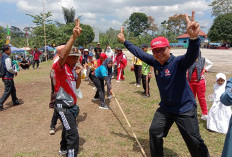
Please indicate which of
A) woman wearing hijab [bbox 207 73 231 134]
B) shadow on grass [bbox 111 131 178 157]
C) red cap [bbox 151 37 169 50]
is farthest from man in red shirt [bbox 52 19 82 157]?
woman wearing hijab [bbox 207 73 231 134]

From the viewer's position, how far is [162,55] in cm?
291

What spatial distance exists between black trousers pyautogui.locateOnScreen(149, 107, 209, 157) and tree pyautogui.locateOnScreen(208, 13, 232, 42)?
5332 cm

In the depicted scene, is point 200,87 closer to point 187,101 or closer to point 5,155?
point 187,101

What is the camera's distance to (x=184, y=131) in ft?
9.41

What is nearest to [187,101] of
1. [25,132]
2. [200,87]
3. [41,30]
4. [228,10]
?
[200,87]

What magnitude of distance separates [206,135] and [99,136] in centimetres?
268

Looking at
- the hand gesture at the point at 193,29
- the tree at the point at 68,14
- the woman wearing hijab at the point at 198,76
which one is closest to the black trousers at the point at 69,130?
the hand gesture at the point at 193,29

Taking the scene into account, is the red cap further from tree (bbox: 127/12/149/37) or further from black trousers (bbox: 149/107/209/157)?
tree (bbox: 127/12/149/37)

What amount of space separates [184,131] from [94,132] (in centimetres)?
266

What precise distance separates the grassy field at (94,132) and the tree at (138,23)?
89.1 metres

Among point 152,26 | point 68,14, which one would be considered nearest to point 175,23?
point 152,26

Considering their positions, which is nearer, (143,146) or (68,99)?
(68,99)

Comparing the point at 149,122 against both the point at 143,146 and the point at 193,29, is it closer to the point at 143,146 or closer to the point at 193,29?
the point at 143,146

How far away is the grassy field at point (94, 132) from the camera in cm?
394
